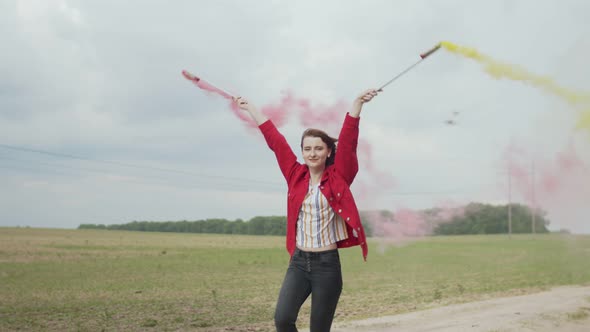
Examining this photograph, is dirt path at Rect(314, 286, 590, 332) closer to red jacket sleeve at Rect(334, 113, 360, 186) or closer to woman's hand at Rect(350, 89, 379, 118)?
red jacket sleeve at Rect(334, 113, 360, 186)

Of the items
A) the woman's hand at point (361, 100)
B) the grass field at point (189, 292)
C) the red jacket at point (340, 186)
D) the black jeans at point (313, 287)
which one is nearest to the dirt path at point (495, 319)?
the grass field at point (189, 292)

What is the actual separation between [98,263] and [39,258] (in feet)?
17.8

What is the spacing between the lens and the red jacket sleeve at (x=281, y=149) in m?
5.44

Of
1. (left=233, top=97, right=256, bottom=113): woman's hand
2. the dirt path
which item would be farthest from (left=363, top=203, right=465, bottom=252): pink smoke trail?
(left=233, top=97, right=256, bottom=113): woman's hand

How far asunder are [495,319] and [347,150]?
7.83 m

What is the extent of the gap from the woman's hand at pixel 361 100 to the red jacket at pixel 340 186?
6cm

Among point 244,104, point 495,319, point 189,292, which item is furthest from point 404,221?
point 244,104

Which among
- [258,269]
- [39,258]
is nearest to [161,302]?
[258,269]

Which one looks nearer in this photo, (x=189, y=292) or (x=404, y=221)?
(x=189, y=292)

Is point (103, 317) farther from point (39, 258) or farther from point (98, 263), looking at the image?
point (39, 258)

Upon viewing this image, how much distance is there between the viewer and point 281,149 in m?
5.46

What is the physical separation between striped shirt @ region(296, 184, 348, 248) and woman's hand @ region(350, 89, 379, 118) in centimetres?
74

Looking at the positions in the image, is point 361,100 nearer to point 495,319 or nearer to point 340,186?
point 340,186

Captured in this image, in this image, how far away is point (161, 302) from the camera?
53.1 feet
